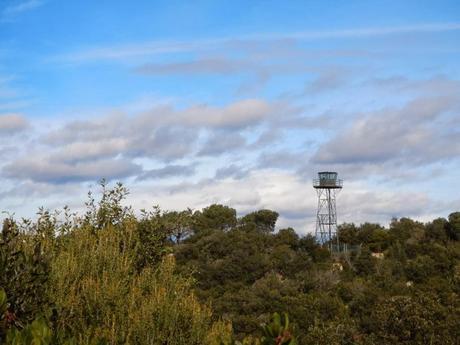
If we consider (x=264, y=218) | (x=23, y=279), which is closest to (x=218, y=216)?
(x=264, y=218)

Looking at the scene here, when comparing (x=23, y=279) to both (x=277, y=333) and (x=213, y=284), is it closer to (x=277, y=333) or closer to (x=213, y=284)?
(x=277, y=333)

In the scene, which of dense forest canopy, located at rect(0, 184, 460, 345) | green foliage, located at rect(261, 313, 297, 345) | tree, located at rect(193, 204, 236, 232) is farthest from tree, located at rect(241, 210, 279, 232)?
green foliage, located at rect(261, 313, 297, 345)

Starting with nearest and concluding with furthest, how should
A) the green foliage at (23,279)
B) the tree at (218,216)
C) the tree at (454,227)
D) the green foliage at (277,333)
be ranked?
the green foliage at (277,333) < the green foliage at (23,279) < the tree at (454,227) < the tree at (218,216)

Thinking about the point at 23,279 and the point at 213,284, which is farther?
the point at 213,284

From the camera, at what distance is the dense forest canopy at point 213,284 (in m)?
15.4

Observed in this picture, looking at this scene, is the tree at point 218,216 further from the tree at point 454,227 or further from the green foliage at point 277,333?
the green foliage at point 277,333

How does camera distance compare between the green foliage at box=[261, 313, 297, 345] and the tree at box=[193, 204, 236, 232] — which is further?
the tree at box=[193, 204, 236, 232]

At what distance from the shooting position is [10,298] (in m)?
14.4

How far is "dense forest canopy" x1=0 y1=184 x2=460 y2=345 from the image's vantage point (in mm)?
15391

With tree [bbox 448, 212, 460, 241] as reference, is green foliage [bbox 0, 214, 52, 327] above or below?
below

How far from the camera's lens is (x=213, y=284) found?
7331 cm

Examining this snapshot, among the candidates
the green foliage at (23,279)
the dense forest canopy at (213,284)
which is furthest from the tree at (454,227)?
the green foliage at (23,279)

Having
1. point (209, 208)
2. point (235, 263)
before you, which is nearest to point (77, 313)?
point (235, 263)

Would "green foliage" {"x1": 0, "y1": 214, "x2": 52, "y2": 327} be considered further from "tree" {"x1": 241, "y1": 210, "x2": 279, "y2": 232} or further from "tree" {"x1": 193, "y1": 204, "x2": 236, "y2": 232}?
"tree" {"x1": 241, "y1": 210, "x2": 279, "y2": 232}
